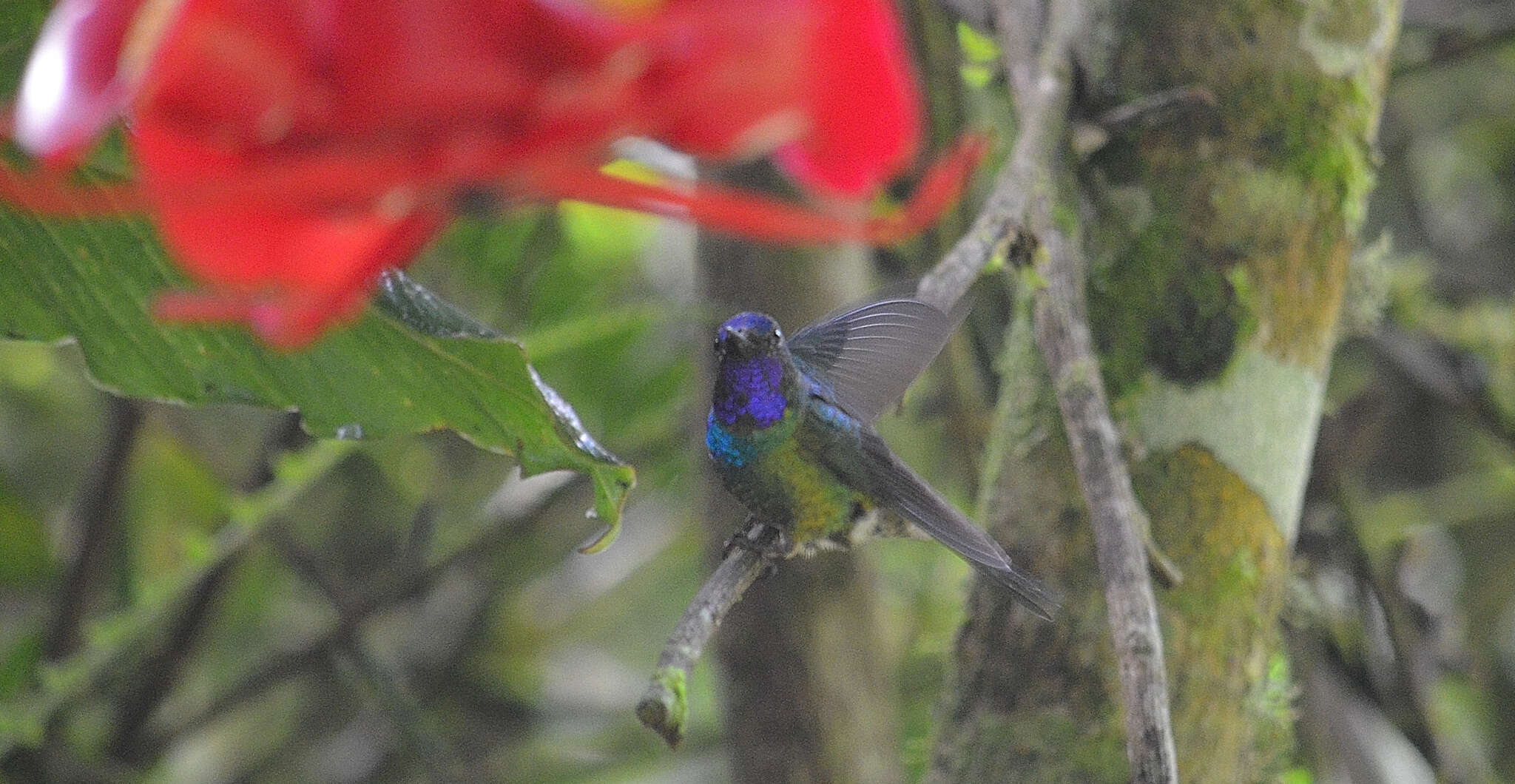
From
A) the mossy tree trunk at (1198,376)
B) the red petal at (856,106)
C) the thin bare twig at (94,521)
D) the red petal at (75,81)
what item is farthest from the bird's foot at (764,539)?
the thin bare twig at (94,521)

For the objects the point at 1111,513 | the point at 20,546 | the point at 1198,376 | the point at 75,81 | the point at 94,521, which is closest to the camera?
the point at 75,81

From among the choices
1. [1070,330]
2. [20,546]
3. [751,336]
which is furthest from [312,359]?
[20,546]

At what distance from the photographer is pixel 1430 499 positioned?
2.84 metres

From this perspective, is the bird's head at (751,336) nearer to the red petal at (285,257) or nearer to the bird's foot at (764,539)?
the bird's foot at (764,539)

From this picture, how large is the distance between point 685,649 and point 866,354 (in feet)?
2.04

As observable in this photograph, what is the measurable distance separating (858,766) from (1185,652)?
98cm

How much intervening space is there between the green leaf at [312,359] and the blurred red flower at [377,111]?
45cm

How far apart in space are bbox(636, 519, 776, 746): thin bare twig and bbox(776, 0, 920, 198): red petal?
0.89ft

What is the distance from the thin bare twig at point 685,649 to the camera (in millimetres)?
714

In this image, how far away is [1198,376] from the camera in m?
1.45

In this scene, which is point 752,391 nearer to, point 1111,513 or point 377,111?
point 1111,513

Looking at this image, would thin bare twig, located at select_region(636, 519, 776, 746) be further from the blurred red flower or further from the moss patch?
the moss patch

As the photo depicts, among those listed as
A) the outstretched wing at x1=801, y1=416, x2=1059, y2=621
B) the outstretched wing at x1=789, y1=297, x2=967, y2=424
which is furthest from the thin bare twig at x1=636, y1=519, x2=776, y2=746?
the outstretched wing at x1=789, y1=297, x2=967, y2=424

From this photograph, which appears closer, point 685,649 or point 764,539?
point 685,649
